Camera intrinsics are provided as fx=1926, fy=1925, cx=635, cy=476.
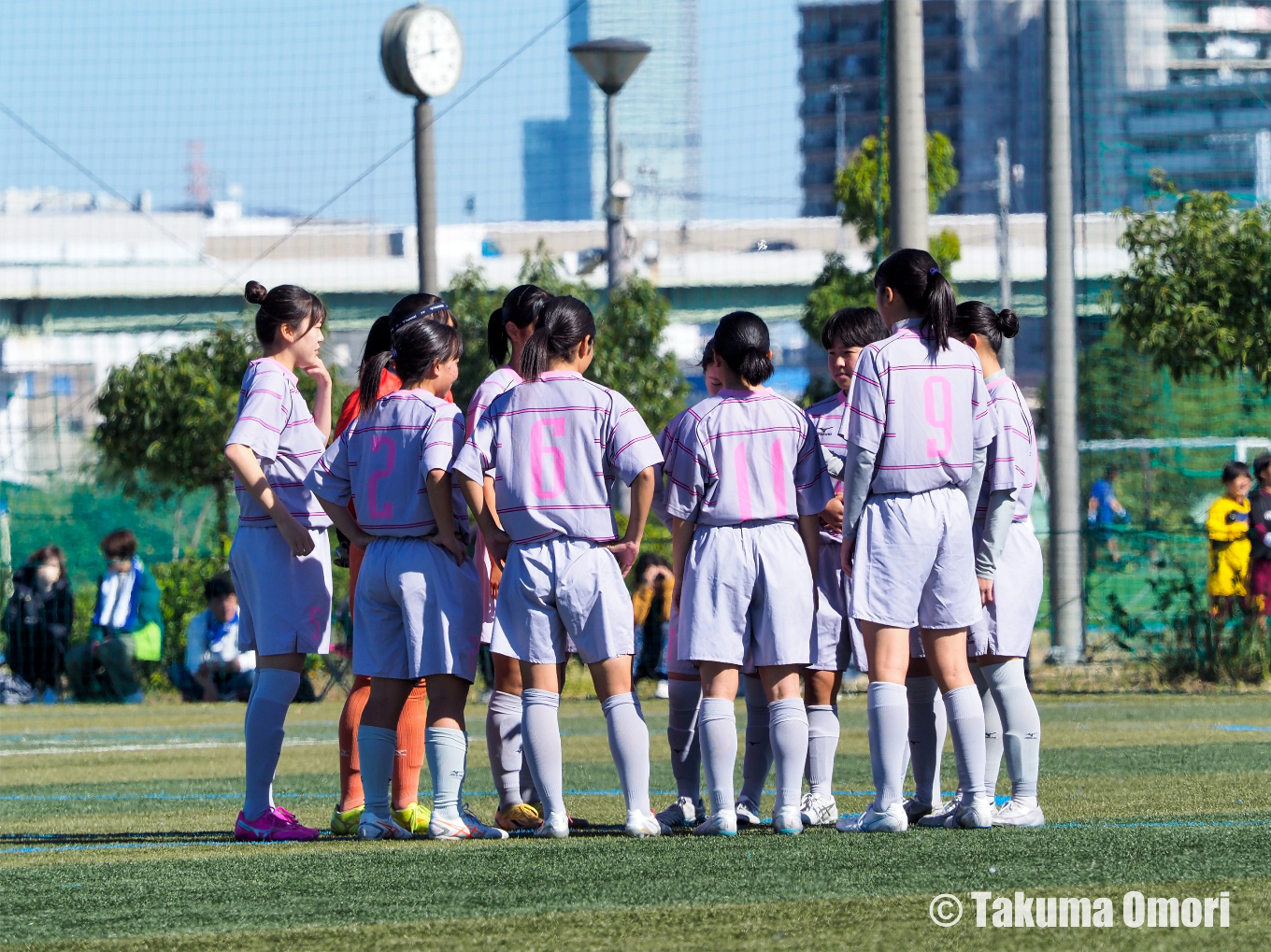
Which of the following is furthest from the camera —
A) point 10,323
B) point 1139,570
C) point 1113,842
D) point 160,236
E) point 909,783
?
point 160,236

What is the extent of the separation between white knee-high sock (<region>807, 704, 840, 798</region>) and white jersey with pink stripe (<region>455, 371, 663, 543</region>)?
3.54 ft

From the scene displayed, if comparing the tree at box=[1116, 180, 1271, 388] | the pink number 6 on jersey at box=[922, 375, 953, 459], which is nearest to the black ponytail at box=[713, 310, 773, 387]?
the pink number 6 on jersey at box=[922, 375, 953, 459]

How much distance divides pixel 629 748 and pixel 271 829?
4.20 feet

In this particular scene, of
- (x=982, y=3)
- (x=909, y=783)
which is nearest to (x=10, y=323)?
(x=909, y=783)

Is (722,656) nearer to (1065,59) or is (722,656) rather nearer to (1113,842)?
(1113,842)

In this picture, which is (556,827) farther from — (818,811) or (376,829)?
(818,811)

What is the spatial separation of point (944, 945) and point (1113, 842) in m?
1.59

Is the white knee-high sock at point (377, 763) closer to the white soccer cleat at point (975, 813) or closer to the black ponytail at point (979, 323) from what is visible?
the white soccer cleat at point (975, 813)

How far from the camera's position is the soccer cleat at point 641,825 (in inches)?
233

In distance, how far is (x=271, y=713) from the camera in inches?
251

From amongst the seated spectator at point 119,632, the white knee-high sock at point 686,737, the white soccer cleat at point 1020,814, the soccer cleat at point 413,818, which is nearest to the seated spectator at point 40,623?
the seated spectator at point 119,632

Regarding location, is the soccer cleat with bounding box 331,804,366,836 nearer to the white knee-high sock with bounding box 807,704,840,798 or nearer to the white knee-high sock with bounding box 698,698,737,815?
the white knee-high sock with bounding box 698,698,737,815

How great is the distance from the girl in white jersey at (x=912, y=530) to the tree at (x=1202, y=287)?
38.2ft

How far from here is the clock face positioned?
16859mm
